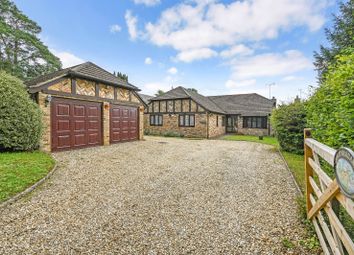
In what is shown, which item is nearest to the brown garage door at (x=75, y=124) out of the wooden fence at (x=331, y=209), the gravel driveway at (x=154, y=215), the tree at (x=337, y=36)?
the gravel driveway at (x=154, y=215)

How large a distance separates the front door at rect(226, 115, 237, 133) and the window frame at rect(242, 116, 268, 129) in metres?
1.08

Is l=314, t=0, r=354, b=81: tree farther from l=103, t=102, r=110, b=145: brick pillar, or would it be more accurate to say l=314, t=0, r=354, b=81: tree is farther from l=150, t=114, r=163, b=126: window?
l=103, t=102, r=110, b=145: brick pillar

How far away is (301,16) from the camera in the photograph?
9.24 metres

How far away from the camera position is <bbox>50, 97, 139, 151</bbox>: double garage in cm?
884

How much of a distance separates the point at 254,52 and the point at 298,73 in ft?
17.7

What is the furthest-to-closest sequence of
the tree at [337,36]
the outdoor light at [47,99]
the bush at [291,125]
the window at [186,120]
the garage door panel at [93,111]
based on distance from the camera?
1. the window at [186,120]
2. the tree at [337,36]
3. the garage door panel at [93,111]
4. the bush at [291,125]
5. the outdoor light at [47,99]

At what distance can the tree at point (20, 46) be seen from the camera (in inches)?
663

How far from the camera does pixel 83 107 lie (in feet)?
32.7

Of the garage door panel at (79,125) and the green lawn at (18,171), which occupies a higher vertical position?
the garage door panel at (79,125)

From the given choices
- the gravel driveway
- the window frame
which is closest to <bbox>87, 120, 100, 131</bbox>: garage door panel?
the gravel driveway

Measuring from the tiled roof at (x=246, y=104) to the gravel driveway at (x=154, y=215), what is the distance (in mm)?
17565

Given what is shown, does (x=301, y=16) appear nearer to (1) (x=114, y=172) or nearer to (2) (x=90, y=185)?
(1) (x=114, y=172)

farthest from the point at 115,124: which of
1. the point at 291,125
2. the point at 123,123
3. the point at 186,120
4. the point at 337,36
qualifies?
the point at 337,36

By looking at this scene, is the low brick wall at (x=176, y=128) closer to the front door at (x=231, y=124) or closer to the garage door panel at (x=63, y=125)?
the front door at (x=231, y=124)
